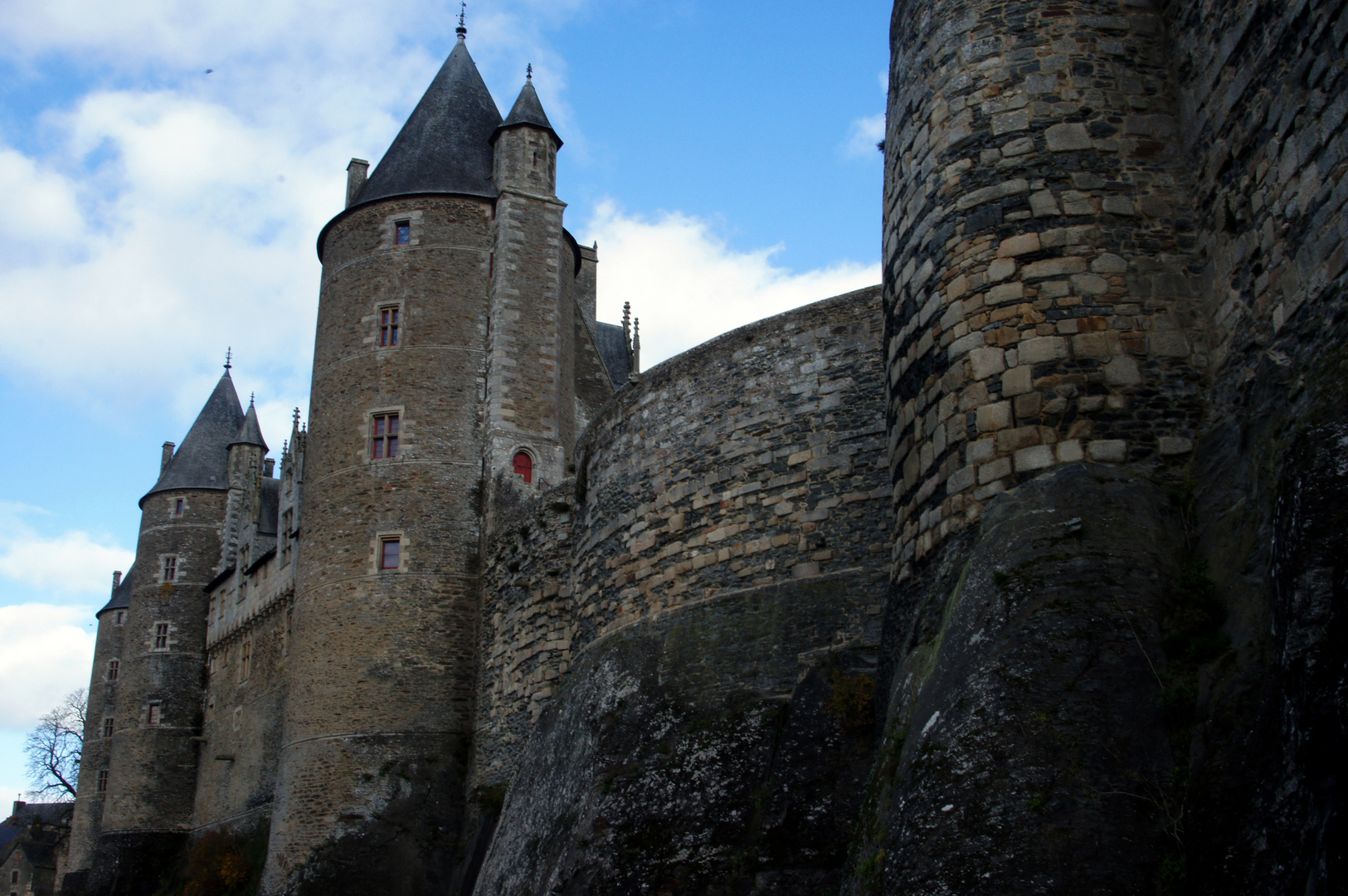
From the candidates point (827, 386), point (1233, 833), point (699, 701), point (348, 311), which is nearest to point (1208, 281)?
point (1233, 833)

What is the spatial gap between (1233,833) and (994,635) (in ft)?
4.37

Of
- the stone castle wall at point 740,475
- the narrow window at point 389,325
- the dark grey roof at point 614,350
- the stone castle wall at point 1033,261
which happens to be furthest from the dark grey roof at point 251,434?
the stone castle wall at point 1033,261

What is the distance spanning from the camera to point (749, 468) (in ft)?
35.5

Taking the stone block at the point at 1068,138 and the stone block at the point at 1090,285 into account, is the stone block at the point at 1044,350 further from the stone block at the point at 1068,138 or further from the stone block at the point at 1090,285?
the stone block at the point at 1068,138

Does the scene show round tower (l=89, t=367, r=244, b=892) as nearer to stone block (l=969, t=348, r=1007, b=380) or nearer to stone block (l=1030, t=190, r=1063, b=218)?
stone block (l=969, t=348, r=1007, b=380)

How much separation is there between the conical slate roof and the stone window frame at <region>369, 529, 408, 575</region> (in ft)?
62.5

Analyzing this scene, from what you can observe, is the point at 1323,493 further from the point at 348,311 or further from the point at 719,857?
the point at 348,311

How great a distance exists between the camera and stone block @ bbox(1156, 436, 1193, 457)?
18.5 feet

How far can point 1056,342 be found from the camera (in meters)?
5.96

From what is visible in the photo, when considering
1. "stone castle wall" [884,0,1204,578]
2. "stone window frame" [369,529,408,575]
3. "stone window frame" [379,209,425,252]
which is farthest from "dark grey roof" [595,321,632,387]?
"stone castle wall" [884,0,1204,578]

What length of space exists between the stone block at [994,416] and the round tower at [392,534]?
43.1ft

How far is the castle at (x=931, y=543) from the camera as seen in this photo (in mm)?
4484

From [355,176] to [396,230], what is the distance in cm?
264

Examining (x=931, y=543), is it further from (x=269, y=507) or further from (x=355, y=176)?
(x=269, y=507)
